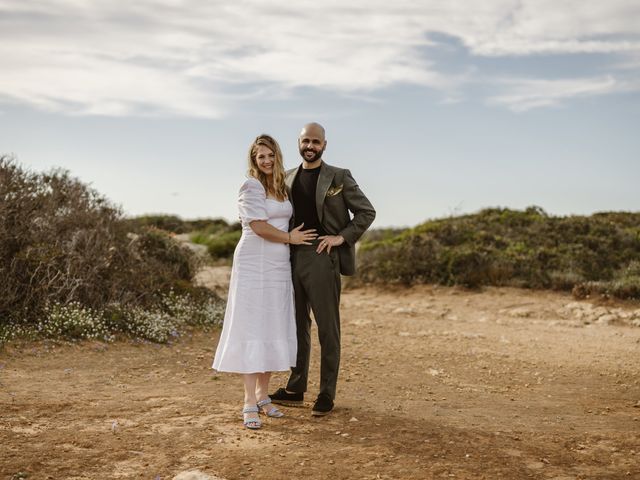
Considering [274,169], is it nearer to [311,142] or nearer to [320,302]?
[311,142]

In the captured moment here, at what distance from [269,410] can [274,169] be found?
2.10 metres

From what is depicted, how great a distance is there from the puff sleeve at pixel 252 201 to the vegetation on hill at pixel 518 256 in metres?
9.14

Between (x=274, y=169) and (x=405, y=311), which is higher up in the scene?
(x=274, y=169)

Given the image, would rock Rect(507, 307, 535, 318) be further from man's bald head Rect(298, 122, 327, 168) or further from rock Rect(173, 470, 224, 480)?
rock Rect(173, 470, 224, 480)

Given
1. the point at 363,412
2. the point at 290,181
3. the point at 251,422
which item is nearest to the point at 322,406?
the point at 363,412

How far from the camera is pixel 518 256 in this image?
1495 centimetres

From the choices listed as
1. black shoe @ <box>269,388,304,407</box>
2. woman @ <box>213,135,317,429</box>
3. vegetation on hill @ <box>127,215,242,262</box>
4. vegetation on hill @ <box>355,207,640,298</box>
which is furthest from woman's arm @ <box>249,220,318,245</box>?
vegetation on hill @ <box>127,215,242,262</box>

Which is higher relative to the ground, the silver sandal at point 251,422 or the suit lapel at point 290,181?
the suit lapel at point 290,181

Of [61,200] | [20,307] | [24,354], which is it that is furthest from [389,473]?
[61,200]

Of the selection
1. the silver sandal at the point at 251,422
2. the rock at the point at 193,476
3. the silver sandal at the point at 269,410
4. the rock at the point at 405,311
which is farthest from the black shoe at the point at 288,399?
the rock at the point at 405,311

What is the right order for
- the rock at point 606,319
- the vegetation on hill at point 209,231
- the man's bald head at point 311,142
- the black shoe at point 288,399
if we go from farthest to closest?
the vegetation on hill at point 209,231, the rock at point 606,319, the black shoe at point 288,399, the man's bald head at point 311,142

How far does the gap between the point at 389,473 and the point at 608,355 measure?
573 centimetres

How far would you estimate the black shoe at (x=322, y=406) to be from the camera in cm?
613

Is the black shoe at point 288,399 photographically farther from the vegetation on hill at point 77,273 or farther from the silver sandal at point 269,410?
the vegetation on hill at point 77,273
